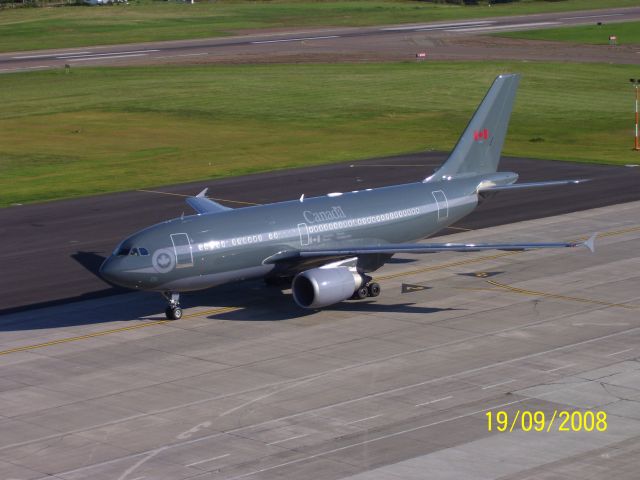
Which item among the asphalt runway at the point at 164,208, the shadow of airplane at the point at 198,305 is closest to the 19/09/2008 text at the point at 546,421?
the shadow of airplane at the point at 198,305

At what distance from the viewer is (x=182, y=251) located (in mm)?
44281

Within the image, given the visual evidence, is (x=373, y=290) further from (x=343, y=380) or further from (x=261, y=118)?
(x=261, y=118)

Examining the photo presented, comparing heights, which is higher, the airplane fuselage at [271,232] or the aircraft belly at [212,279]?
the airplane fuselage at [271,232]

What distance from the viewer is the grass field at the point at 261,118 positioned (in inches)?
3310

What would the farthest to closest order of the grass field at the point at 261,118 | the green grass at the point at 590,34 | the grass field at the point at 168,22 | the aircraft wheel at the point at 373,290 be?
the grass field at the point at 168,22 → the green grass at the point at 590,34 → the grass field at the point at 261,118 → the aircraft wheel at the point at 373,290

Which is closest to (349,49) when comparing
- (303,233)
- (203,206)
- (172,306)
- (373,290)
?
(203,206)

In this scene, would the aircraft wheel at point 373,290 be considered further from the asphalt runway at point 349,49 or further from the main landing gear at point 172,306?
the asphalt runway at point 349,49

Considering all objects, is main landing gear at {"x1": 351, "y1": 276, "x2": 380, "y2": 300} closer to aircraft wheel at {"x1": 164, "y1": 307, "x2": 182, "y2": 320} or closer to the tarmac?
the tarmac

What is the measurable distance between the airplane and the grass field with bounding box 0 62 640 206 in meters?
30.0

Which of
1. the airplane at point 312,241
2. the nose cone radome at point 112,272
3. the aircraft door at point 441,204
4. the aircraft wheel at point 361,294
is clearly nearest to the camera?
the nose cone radome at point 112,272

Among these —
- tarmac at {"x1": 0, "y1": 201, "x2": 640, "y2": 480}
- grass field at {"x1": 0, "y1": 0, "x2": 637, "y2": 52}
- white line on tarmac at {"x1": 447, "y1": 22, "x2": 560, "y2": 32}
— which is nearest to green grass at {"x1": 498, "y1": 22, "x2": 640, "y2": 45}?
white line on tarmac at {"x1": 447, "y1": 22, "x2": 560, "y2": 32}

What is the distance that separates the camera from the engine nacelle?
4469 cm

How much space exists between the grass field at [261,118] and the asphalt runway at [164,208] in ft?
12.9

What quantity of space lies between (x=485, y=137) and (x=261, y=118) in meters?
50.5
